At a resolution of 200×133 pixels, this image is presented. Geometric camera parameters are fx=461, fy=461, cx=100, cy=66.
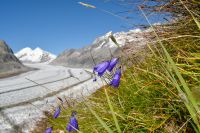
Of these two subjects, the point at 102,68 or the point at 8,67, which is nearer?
the point at 102,68

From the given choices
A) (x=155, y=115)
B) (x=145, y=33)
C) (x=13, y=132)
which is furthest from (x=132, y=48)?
(x=13, y=132)

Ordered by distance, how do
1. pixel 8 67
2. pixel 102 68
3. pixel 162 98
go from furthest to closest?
pixel 8 67, pixel 162 98, pixel 102 68

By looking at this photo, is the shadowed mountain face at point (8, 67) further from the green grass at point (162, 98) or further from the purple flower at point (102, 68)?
→ the purple flower at point (102, 68)

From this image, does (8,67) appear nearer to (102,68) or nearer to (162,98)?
(162,98)

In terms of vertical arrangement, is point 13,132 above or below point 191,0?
below

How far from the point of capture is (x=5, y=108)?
732cm

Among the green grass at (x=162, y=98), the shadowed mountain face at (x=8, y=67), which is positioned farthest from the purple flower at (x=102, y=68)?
the shadowed mountain face at (x=8, y=67)

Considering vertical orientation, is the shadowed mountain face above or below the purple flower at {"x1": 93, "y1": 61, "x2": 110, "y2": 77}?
below

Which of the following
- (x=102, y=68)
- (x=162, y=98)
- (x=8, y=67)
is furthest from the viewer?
(x=8, y=67)

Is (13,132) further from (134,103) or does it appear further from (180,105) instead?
(180,105)

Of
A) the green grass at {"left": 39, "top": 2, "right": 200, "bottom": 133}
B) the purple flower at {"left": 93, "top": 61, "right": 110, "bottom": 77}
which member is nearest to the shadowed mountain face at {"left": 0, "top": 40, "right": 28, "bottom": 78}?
the green grass at {"left": 39, "top": 2, "right": 200, "bottom": 133}

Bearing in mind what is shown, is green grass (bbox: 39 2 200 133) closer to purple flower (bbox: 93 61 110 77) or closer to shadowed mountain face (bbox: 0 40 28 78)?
purple flower (bbox: 93 61 110 77)

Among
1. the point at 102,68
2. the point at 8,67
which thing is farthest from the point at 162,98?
the point at 8,67

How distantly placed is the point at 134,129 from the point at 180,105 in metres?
0.32
